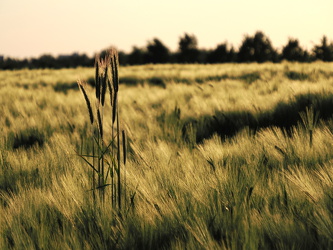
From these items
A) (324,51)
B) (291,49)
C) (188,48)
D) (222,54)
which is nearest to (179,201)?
(324,51)

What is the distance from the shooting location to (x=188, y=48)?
33719mm

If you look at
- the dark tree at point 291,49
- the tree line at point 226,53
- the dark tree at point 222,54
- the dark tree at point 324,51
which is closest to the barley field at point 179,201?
the tree line at point 226,53

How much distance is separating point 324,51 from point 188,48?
13519 mm

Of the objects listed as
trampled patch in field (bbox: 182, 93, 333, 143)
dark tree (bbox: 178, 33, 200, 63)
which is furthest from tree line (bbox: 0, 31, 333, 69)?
trampled patch in field (bbox: 182, 93, 333, 143)

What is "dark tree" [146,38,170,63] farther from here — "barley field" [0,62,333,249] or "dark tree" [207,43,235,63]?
"barley field" [0,62,333,249]

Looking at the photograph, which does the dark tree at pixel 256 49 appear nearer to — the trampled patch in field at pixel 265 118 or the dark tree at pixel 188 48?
the dark tree at pixel 188 48

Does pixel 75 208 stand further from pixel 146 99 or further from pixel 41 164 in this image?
pixel 146 99

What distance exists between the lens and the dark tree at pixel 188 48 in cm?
3359

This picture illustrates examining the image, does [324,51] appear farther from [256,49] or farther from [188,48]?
[188,48]

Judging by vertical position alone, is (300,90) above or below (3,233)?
above

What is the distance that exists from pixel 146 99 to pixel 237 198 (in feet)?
12.6

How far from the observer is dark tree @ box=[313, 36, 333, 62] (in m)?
23.9

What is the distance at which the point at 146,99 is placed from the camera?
16.4 ft

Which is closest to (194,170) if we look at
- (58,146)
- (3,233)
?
(3,233)
